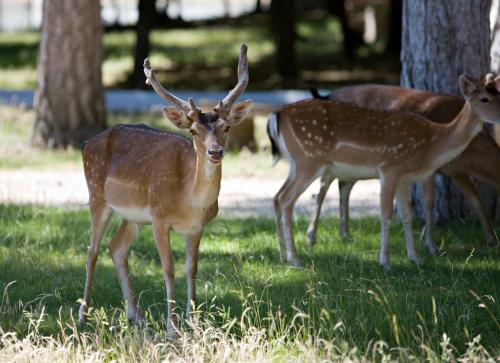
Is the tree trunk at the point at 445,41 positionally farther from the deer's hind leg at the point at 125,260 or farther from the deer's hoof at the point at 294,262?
the deer's hind leg at the point at 125,260

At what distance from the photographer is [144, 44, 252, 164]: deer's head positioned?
670 centimetres

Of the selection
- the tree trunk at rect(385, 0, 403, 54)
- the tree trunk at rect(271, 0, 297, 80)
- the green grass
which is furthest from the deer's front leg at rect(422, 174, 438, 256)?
the tree trunk at rect(385, 0, 403, 54)

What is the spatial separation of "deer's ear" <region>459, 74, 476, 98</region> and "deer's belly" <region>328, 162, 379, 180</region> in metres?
0.94

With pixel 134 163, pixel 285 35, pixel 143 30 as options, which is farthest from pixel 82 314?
pixel 285 35

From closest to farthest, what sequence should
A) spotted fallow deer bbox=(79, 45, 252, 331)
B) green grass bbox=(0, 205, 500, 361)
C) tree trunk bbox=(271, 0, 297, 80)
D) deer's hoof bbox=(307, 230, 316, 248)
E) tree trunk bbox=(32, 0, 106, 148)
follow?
green grass bbox=(0, 205, 500, 361), spotted fallow deer bbox=(79, 45, 252, 331), deer's hoof bbox=(307, 230, 316, 248), tree trunk bbox=(32, 0, 106, 148), tree trunk bbox=(271, 0, 297, 80)

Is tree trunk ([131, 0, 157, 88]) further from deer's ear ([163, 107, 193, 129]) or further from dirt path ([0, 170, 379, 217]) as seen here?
deer's ear ([163, 107, 193, 129])

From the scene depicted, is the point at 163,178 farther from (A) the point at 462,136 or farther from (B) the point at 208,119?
(A) the point at 462,136

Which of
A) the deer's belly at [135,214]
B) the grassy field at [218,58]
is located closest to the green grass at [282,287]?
the deer's belly at [135,214]

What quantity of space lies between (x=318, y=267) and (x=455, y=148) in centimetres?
153

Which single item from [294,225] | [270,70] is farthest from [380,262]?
[270,70]

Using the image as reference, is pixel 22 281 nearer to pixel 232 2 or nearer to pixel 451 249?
pixel 451 249

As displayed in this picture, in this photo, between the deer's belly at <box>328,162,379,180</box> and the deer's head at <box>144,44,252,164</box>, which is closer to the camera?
the deer's head at <box>144,44,252,164</box>

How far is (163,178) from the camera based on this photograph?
729 cm

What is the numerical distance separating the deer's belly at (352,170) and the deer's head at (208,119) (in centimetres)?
220
